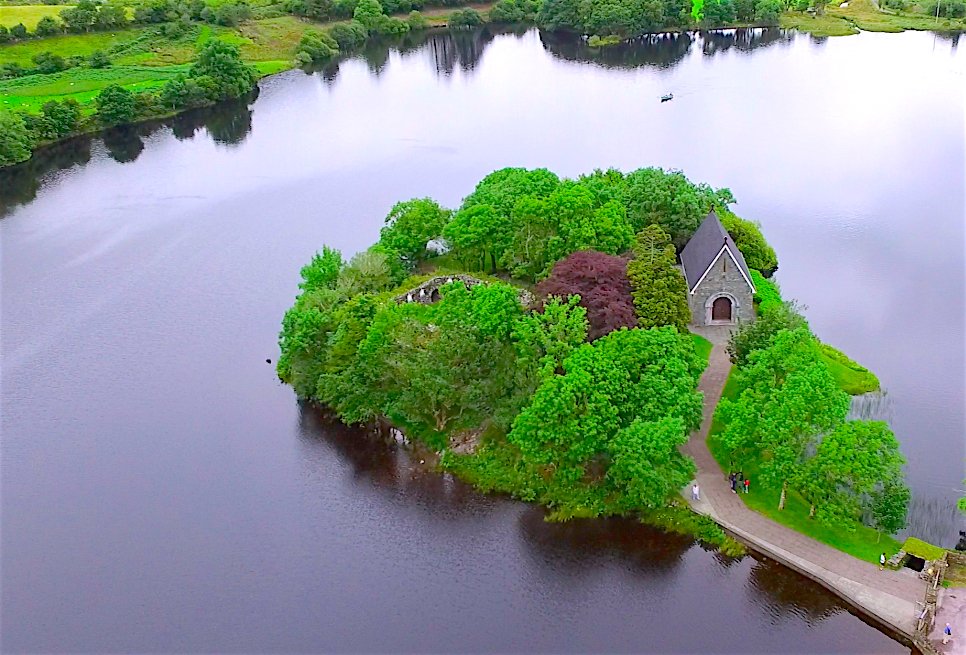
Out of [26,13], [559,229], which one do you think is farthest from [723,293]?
[26,13]

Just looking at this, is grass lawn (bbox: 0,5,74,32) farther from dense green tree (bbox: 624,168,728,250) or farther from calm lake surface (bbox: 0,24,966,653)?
dense green tree (bbox: 624,168,728,250)

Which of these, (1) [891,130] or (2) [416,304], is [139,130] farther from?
(1) [891,130]

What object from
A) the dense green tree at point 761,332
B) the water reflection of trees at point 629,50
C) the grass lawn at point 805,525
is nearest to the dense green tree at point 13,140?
the water reflection of trees at point 629,50

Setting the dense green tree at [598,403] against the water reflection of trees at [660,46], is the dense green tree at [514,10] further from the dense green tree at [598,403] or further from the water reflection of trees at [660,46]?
the dense green tree at [598,403]

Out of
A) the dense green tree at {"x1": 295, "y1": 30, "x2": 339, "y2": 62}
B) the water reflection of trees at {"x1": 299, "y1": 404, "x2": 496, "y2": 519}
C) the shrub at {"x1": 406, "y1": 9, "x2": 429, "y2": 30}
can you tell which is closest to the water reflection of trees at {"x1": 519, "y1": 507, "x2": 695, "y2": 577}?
the water reflection of trees at {"x1": 299, "y1": 404, "x2": 496, "y2": 519}

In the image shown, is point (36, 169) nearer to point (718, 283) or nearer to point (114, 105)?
point (114, 105)

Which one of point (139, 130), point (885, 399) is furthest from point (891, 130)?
point (139, 130)
